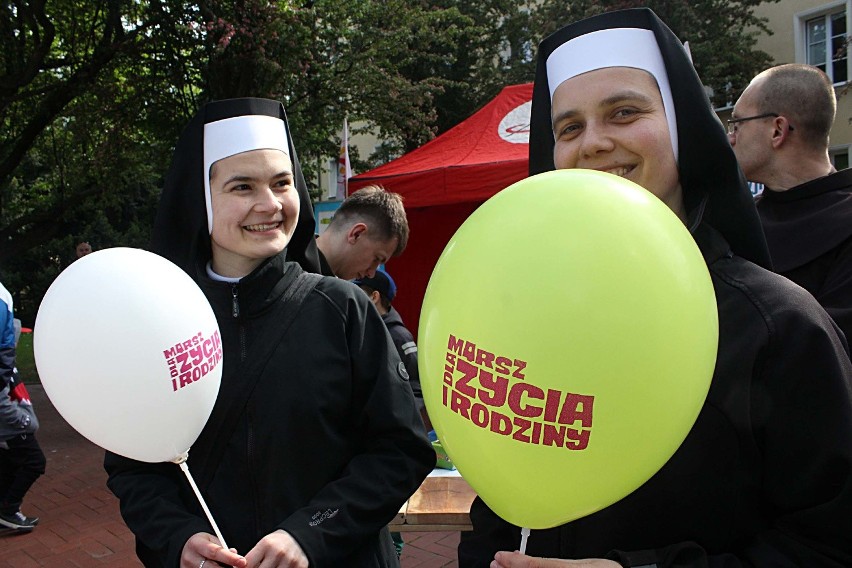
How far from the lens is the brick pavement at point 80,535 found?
4.22 metres

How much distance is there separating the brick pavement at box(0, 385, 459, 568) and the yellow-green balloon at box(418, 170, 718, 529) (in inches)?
136

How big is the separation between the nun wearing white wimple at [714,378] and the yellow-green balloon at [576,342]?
0.06 metres

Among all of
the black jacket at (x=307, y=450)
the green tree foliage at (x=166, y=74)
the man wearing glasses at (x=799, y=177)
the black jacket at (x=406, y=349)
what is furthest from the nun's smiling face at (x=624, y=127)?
the green tree foliage at (x=166, y=74)

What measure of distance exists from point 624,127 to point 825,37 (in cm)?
1689

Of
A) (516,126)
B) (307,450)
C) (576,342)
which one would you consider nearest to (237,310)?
(307,450)

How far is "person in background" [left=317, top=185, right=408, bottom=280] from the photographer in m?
3.12

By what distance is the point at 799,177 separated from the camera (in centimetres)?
250

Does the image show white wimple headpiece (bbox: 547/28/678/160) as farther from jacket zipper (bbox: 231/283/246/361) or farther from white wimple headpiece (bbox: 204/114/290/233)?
jacket zipper (bbox: 231/283/246/361)

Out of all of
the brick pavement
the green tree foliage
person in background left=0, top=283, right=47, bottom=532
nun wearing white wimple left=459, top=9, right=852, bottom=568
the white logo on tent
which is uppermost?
the green tree foliage

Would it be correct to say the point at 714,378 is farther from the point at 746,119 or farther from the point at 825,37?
the point at 825,37

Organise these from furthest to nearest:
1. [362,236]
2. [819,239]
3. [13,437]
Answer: [13,437] → [362,236] → [819,239]

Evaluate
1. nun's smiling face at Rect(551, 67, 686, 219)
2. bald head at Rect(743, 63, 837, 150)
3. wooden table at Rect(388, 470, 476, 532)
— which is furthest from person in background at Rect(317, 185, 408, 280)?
nun's smiling face at Rect(551, 67, 686, 219)

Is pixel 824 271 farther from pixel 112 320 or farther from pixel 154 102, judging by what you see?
pixel 154 102

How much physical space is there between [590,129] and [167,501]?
138cm
